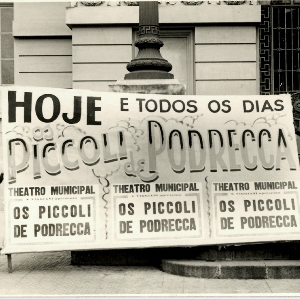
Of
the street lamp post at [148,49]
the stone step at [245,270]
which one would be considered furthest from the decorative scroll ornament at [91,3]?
the stone step at [245,270]

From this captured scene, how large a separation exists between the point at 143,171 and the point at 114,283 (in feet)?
4.41

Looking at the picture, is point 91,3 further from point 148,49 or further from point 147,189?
point 147,189

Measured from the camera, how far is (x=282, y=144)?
23.1ft

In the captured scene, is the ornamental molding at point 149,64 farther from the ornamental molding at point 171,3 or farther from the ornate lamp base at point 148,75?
the ornamental molding at point 171,3

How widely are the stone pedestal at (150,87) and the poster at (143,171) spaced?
0.20m

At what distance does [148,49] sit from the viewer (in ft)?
25.4

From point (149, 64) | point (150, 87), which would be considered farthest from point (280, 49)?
point (150, 87)

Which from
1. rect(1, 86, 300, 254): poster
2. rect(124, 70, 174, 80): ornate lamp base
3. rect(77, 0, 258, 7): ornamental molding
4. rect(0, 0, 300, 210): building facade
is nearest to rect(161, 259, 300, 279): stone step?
rect(1, 86, 300, 254): poster

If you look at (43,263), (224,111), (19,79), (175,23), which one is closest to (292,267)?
(224,111)

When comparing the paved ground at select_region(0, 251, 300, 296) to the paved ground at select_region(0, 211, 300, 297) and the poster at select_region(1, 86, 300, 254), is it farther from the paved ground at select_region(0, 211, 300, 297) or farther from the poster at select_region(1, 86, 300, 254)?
the poster at select_region(1, 86, 300, 254)

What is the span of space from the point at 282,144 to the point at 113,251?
2451 millimetres

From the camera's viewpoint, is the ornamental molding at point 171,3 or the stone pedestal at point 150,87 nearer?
the stone pedestal at point 150,87

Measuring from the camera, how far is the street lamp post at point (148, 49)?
7.55m

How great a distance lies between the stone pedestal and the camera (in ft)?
23.5
